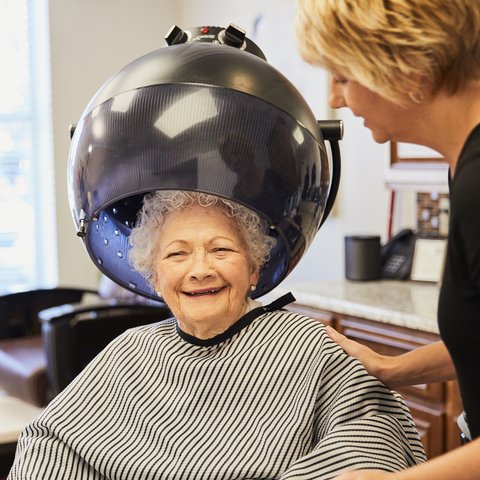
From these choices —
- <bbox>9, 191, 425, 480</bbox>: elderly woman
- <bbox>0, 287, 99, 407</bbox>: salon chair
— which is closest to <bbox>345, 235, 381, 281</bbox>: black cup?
<bbox>0, 287, 99, 407</bbox>: salon chair

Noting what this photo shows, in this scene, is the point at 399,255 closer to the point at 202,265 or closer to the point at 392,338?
the point at 392,338

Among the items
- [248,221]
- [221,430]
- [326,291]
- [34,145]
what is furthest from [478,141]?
[34,145]

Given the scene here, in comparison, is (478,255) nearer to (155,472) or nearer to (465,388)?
(465,388)

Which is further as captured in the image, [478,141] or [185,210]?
[185,210]

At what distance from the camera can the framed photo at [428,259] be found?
3.31 meters

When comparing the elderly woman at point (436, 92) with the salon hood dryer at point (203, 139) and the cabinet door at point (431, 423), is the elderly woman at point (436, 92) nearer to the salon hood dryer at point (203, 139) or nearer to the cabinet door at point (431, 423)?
the salon hood dryer at point (203, 139)

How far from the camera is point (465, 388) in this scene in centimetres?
114

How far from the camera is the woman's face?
150 centimetres

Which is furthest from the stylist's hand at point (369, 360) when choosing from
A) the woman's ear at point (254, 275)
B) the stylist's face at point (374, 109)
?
the stylist's face at point (374, 109)

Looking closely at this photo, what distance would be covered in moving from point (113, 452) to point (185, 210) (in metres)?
0.43

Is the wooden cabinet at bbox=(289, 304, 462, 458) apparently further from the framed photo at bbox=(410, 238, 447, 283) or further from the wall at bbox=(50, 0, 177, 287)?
the wall at bbox=(50, 0, 177, 287)

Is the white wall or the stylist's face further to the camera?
the white wall

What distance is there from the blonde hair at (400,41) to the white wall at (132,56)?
2847 millimetres

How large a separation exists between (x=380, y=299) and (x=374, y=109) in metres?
1.98
